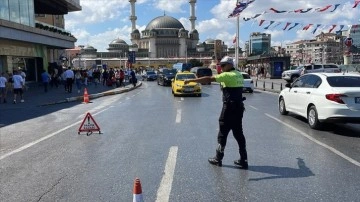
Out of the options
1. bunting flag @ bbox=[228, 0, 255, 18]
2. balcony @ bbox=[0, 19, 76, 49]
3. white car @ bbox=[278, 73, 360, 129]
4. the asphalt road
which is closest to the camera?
the asphalt road

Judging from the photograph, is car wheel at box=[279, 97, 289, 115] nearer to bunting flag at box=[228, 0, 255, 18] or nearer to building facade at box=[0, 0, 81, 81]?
bunting flag at box=[228, 0, 255, 18]

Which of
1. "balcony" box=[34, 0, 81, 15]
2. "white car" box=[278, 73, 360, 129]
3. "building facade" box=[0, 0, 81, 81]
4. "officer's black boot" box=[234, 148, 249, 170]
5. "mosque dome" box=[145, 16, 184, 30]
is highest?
"mosque dome" box=[145, 16, 184, 30]

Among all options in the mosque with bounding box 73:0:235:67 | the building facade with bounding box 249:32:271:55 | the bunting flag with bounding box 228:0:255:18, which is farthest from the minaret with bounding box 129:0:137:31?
the bunting flag with bounding box 228:0:255:18

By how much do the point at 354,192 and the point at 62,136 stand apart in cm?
746

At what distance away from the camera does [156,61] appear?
16688 cm

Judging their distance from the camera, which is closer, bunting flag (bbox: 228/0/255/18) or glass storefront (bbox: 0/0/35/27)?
bunting flag (bbox: 228/0/255/18)

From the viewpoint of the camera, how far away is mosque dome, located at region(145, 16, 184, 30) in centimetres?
18312

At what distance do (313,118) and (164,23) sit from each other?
177m

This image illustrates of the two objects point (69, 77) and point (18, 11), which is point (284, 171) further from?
point (18, 11)

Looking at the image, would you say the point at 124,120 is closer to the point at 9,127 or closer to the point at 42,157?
the point at 9,127

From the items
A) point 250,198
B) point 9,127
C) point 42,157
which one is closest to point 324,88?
point 250,198

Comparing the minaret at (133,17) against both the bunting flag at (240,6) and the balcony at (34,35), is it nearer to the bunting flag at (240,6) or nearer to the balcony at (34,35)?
the balcony at (34,35)

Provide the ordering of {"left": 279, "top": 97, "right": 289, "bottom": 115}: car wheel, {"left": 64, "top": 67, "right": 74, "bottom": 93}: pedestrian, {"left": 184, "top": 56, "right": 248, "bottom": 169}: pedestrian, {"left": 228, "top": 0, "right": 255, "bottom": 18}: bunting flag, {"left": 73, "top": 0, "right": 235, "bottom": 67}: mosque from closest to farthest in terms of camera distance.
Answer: {"left": 184, "top": 56, "right": 248, "bottom": 169}: pedestrian → {"left": 279, "top": 97, "right": 289, "bottom": 115}: car wheel → {"left": 64, "top": 67, "right": 74, "bottom": 93}: pedestrian → {"left": 228, "top": 0, "right": 255, "bottom": 18}: bunting flag → {"left": 73, "top": 0, "right": 235, "bottom": 67}: mosque

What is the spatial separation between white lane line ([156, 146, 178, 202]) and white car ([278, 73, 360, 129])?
4.66 metres
